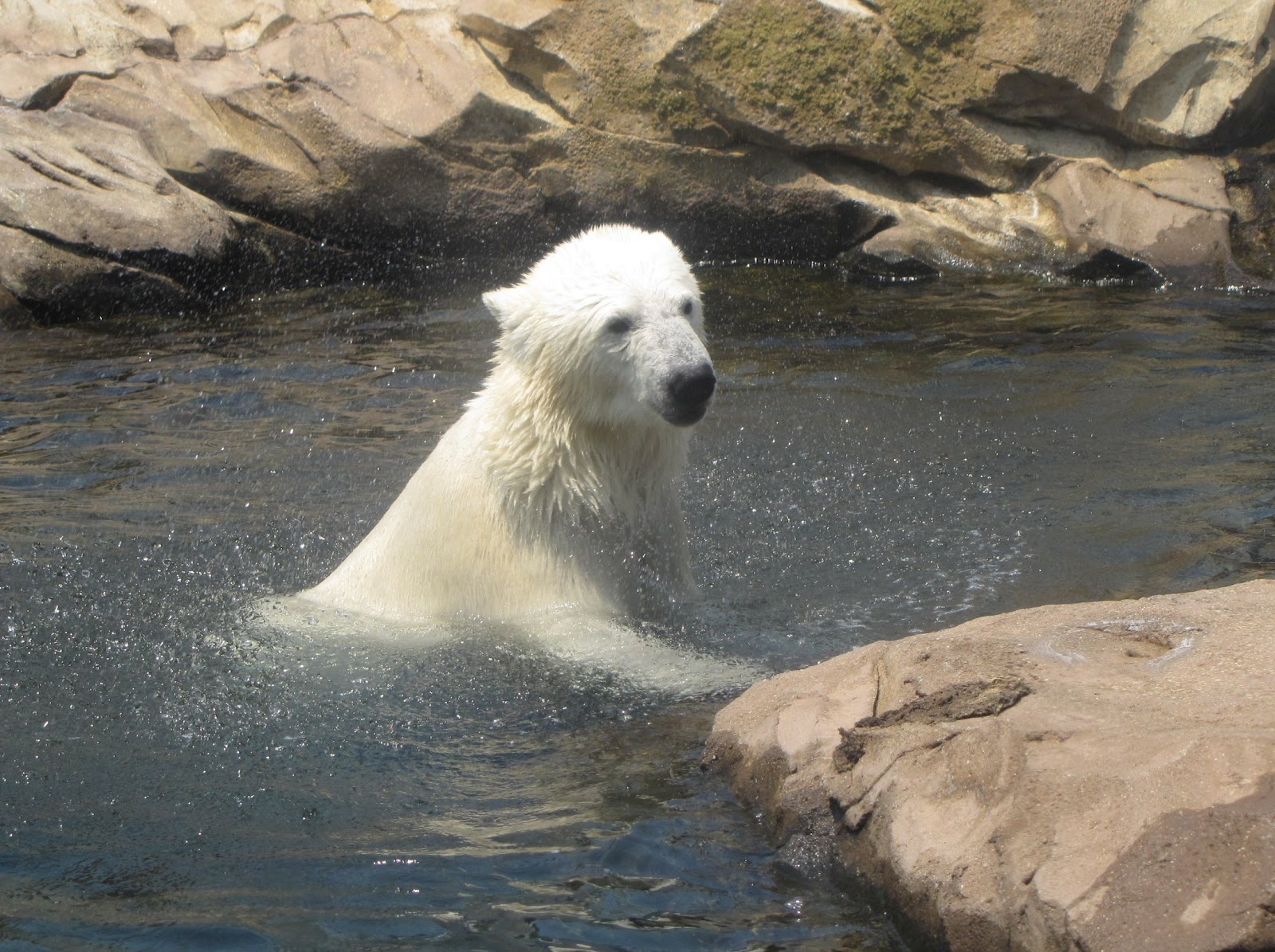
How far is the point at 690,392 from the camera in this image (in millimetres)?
4008

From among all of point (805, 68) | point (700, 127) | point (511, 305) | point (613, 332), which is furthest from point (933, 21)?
point (613, 332)

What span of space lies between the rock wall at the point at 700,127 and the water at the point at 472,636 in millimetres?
687

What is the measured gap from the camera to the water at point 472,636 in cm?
296

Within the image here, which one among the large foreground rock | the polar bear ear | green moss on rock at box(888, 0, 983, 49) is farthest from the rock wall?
the large foreground rock

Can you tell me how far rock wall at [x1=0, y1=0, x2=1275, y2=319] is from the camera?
9.93 m

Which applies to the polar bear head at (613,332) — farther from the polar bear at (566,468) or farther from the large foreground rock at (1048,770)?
the large foreground rock at (1048,770)

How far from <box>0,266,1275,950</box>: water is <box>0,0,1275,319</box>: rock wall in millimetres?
687

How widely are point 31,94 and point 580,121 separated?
401 centimetres

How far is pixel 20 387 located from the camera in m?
7.72

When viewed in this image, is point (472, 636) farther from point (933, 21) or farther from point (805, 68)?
point (933, 21)

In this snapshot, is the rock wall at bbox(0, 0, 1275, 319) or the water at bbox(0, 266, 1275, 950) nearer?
the water at bbox(0, 266, 1275, 950)

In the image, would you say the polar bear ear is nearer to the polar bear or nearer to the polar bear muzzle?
the polar bear

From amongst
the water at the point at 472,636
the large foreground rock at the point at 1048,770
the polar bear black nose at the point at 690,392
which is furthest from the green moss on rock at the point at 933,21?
the large foreground rock at the point at 1048,770

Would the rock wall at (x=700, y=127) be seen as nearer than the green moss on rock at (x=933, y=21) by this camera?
Yes
